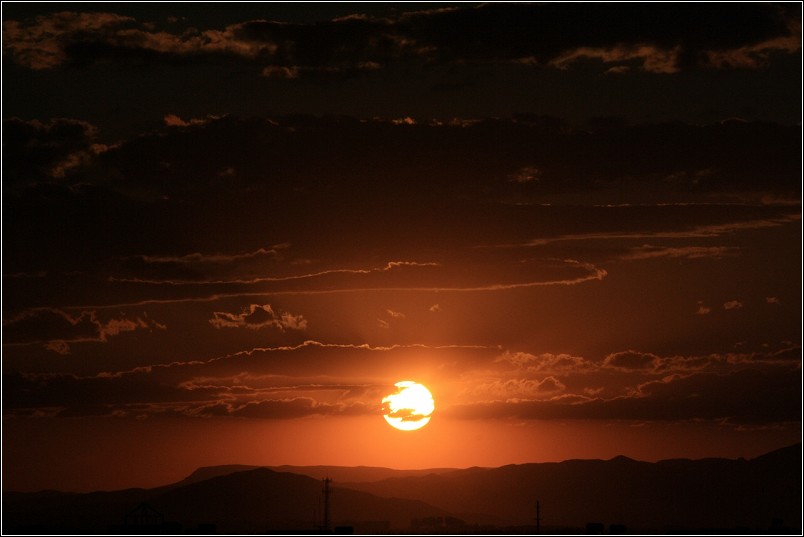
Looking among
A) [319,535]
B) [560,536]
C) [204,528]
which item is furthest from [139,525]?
[560,536]

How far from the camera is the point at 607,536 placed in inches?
5113

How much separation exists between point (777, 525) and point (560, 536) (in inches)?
2010

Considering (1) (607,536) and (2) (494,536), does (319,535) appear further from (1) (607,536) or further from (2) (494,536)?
(1) (607,536)

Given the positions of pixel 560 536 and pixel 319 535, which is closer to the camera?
pixel 560 536

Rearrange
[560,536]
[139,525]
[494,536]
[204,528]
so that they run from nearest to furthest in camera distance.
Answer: [560,536], [494,536], [204,528], [139,525]

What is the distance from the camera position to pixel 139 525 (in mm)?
164750

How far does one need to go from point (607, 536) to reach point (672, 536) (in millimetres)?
9913

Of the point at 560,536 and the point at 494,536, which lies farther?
the point at 494,536

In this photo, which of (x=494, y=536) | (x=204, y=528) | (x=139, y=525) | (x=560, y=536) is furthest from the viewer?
(x=139, y=525)

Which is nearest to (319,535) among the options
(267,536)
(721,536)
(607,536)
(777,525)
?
(267,536)

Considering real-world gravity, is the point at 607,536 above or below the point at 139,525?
below

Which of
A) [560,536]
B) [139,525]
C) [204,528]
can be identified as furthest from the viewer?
[139,525]

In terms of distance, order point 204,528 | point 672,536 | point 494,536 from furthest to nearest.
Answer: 1. point 204,528
2. point 494,536
3. point 672,536

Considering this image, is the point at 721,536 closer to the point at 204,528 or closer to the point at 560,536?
the point at 560,536
